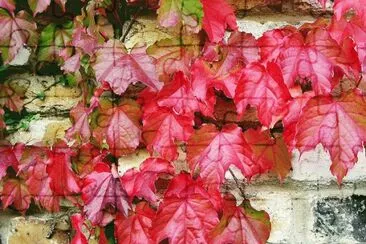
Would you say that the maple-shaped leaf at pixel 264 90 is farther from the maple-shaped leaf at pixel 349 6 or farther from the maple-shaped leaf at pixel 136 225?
the maple-shaped leaf at pixel 136 225

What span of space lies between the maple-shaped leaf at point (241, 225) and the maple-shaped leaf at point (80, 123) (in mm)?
281

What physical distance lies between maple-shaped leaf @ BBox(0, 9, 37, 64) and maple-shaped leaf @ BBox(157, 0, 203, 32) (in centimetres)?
26

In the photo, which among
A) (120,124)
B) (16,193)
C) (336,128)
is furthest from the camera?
(16,193)

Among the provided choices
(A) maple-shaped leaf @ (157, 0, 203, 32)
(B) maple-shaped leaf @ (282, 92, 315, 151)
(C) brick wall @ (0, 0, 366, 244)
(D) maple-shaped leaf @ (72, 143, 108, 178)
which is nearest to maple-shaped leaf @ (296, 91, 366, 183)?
(B) maple-shaped leaf @ (282, 92, 315, 151)

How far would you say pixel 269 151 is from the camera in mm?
1025

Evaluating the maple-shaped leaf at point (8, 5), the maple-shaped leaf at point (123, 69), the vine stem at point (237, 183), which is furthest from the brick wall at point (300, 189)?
the maple-shaped leaf at point (8, 5)

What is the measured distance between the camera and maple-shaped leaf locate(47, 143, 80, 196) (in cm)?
106

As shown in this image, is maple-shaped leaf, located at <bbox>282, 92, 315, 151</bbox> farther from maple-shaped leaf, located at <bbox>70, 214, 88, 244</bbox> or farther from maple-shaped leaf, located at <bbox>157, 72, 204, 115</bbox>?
maple-shaped leaf, located at <bbox>70, 214, 88, 244</bbox>

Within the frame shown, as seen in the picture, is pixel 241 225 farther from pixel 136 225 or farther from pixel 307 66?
pixel 307 66

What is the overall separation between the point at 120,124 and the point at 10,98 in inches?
10.4

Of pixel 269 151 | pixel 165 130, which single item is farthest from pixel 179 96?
pixel 269 151

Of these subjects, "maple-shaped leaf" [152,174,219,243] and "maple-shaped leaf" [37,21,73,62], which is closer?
"maple-shaped leaf" [152,174,219,243]

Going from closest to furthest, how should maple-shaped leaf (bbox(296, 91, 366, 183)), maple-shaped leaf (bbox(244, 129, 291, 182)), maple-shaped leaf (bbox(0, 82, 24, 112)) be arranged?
maple-shaped leaf (bbox(296, 91, 366, 183))
maple-shaped leaf (bbox(244, 129, 291, 182))
maple-shaped leaf (bbox(0, 82, 24, 112))

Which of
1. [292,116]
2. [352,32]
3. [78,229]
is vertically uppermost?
[352,32]
